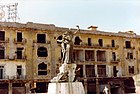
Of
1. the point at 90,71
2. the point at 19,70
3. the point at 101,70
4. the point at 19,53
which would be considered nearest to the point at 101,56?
the point at 101,70

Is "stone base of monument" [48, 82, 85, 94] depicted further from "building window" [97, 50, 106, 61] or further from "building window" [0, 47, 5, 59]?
"building window" [97, 50, 106, 61]

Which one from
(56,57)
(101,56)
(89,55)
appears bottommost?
(56,57)

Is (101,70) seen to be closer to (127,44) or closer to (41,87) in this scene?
(127,44)

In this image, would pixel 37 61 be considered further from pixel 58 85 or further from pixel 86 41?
pixel 58 85

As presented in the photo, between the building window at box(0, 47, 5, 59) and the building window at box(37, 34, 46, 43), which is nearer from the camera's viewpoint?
the building window at box(0, 47, 5, 59)

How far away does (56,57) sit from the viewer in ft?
141

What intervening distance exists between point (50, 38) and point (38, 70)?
531cm

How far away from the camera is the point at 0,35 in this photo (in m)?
39.8

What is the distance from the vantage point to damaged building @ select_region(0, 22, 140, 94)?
39625 mm

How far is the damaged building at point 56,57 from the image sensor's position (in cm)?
3962

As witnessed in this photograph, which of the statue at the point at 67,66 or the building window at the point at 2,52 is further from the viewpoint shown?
the building window at the point at 2,52

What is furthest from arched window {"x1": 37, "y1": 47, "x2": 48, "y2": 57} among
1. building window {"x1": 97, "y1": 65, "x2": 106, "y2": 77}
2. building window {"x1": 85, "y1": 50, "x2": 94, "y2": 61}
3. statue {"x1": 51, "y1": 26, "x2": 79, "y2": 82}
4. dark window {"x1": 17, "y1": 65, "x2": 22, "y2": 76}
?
statue {"x1": 51, "y1": 26, "x2": 79, "y2": 82}

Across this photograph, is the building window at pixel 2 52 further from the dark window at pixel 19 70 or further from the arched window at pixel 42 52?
the arched window at pixel 42 52

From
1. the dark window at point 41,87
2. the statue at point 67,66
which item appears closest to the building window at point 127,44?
the dark window at point 41,87
